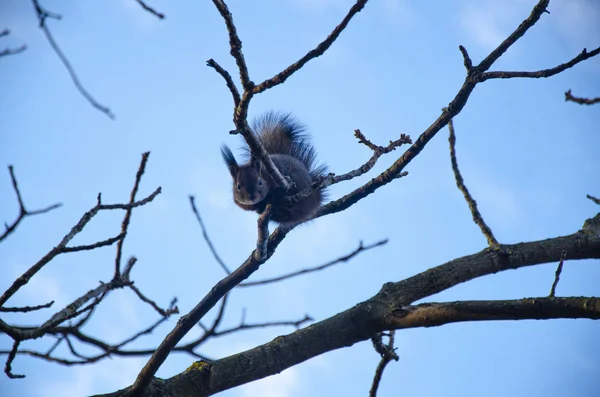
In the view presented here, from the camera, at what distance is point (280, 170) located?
13.8 ft

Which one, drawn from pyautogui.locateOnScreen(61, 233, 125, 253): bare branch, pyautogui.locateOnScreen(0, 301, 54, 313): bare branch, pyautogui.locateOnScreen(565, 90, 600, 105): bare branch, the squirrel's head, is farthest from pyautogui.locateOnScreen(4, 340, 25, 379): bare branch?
pyautogui.locateOnScreen(565, 90, 600, 105): bare branch


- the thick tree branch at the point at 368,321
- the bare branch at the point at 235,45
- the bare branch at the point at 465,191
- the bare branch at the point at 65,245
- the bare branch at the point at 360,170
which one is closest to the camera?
the bare branch at the point at 235,45

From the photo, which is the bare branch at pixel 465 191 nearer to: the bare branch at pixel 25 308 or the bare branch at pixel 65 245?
the bare branch at pixel 65 245

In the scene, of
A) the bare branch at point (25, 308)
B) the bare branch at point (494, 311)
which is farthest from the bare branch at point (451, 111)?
the bare branch at point (25, 308)

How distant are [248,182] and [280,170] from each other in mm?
318

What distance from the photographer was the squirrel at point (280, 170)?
415cm

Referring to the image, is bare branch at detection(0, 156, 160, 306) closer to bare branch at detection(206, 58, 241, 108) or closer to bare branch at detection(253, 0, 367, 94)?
bare branch at detection(206, 58, 241, 108)

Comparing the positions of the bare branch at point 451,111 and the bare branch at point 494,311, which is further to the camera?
the bare branch at point 451,111

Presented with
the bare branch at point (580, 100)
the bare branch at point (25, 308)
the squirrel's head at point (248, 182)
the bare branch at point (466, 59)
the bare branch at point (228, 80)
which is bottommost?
the bare branch at point (25, 308)

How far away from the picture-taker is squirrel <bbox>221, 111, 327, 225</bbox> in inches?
163

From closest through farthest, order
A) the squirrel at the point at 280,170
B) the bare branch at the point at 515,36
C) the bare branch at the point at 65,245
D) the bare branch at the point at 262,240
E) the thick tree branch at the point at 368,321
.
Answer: the thick tree branch at the point at 368,321
the bare branch at the point at 515,36
the bare branch at the point at 65,245
the bare branch at the point at 262,240
the squirrel at the point at 280,170

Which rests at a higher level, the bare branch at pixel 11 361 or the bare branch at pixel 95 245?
the bare branch at pixel 95 245

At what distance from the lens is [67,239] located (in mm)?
2705

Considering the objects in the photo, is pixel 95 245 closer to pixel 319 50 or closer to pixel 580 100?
pixel 319 50
